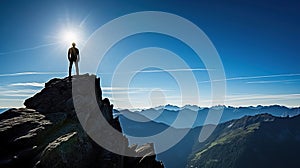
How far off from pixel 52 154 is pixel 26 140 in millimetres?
4978

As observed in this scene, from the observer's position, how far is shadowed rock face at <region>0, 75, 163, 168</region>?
22.9 m

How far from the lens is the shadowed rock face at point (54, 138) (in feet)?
75.0

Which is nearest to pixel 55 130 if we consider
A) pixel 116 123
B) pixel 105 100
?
pixel 116 123

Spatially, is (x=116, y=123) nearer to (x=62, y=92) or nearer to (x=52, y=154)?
(x=62, y=92)

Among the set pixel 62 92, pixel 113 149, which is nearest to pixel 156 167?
pixel 113 149

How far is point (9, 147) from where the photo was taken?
80.3 ft

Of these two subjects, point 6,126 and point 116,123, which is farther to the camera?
point 116,123

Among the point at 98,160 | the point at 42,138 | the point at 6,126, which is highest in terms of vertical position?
the point at 6,126

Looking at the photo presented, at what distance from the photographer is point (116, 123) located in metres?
40.9

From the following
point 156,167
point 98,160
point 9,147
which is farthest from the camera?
point 156,167

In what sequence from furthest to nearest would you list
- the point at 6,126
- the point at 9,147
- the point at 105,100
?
the point at 105,100 < the point at 6,126 < the point at 9,147

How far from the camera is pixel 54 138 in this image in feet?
87.1

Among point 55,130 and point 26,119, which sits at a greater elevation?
point 26,119

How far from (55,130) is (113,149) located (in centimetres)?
813
